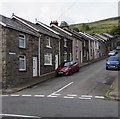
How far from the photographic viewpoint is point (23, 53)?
29.3 meters

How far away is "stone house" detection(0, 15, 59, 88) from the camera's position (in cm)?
2592

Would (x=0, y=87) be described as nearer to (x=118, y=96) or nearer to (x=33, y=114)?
(x=118, y=96)

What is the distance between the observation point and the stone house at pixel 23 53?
2592 cm

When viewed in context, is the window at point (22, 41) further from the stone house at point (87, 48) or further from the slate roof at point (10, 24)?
the stone house at point (87, 48)

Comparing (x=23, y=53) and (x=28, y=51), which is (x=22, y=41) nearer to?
(x=23, y=53)

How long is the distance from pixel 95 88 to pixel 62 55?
19.3 metres

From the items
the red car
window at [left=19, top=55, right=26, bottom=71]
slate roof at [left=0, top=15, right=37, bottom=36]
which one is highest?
slate roof at [left=0, top=15, right=37, bottom=36]

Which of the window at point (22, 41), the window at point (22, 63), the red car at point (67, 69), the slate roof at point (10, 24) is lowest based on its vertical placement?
the red car at point (67, 69)

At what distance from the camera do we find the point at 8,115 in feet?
38.9

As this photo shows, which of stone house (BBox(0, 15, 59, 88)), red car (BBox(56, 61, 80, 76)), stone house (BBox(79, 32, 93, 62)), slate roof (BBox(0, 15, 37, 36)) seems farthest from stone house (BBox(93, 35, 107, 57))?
slate roof (BBox(0, 15, 37, 36))

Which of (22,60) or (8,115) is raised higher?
(22,60)

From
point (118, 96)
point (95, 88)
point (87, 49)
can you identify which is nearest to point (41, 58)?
point (95, 88)

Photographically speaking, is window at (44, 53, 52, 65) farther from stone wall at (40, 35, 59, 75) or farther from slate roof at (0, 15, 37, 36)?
slate roof at (0, 15, 37, 36)

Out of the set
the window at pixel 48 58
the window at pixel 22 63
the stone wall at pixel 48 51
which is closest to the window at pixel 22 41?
the window at pixel 22 63
